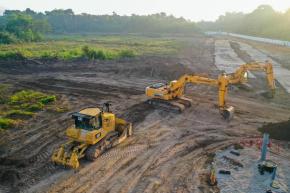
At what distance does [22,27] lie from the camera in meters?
80.7

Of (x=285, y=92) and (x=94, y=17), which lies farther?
(x=94, y=17)

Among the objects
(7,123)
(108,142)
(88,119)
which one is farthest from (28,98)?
(88,119)

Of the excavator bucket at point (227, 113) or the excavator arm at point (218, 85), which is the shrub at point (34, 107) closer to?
the excavator arm at point (218, 85)

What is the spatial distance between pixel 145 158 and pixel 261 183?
5401 mm

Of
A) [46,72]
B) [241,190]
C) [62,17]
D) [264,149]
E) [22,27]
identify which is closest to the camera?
[241,190]

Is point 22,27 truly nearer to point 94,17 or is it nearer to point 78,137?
point 94,17

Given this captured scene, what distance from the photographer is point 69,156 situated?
15422 millimetres

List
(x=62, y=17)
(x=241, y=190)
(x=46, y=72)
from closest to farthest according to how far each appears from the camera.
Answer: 1. (x=241, y=190)
2. (x=46, y=72)
3. (x=62, y=17)

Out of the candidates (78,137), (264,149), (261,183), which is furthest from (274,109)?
(78,137)

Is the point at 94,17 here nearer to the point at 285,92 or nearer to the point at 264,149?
the point at 285,92

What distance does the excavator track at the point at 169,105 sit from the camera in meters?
24.4

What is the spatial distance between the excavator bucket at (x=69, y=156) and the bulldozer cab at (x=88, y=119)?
2.99 feet

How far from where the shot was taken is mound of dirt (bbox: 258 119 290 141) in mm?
19994

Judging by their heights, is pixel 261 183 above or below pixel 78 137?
below
